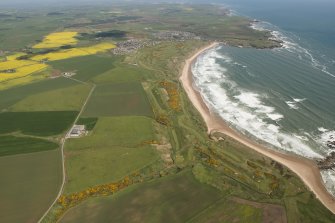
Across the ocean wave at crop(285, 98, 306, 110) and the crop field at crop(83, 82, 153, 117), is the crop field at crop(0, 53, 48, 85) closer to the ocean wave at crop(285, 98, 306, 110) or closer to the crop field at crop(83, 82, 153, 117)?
the crop field at crop(83, 82, 153, 117)

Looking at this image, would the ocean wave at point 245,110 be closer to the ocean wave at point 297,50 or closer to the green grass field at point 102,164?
the green grass field at point 102,164

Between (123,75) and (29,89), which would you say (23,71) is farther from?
(123,75)

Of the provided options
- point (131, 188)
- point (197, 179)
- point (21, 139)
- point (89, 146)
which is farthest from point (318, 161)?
point (21, 139)

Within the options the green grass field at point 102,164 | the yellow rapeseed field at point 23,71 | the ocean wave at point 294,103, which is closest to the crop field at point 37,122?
the green grass field at point 102,164

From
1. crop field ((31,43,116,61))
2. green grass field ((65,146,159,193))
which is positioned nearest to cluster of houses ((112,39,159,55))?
crop field ((31,43,116,61))

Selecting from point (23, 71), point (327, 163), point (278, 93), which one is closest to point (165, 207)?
point (327, 163)

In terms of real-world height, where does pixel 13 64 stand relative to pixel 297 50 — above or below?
below

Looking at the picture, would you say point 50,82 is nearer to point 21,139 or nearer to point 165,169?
point 21,139
